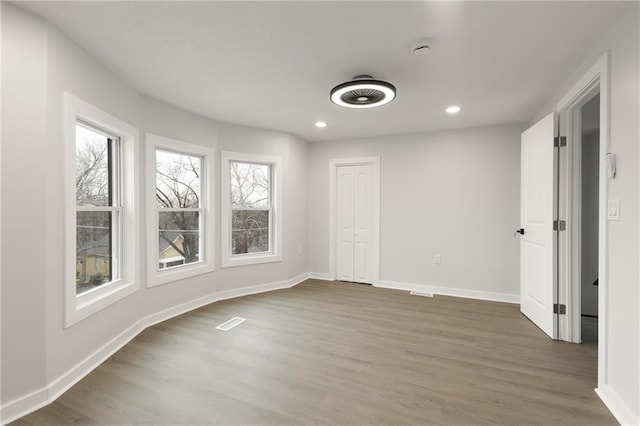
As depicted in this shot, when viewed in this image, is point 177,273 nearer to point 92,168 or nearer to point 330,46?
point 92,168

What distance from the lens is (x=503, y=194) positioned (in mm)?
4086

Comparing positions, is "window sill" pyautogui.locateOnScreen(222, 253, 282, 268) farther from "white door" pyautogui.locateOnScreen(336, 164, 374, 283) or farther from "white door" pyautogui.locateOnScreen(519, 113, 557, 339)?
"white door" pyautogui.locateOnScreen(519, 113, 557, 339)

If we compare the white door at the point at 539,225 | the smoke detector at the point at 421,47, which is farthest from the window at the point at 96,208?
the white door at the point at 539,225

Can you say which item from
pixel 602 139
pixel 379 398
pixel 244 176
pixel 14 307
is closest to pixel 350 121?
pixel 244 176

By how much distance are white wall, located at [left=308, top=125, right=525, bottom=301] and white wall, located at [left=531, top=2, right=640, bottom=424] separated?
226 centimetres

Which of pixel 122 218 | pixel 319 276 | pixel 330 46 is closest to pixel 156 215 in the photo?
pixel 122 218

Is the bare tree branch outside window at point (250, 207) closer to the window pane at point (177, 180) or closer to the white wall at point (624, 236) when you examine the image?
the window pane at point (177, 180)

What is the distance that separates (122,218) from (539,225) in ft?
13.9

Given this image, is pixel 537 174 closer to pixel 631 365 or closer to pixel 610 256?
pixel 610 256

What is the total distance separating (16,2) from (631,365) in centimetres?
412

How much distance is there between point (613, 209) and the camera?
1.83m

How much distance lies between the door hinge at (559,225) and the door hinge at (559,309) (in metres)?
0.73

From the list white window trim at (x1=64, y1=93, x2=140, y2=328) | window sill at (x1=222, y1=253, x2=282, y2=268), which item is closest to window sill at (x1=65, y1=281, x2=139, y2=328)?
white window trim at (x1=64, y1=93, x2=140, y2=328)

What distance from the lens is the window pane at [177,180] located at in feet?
11.3
